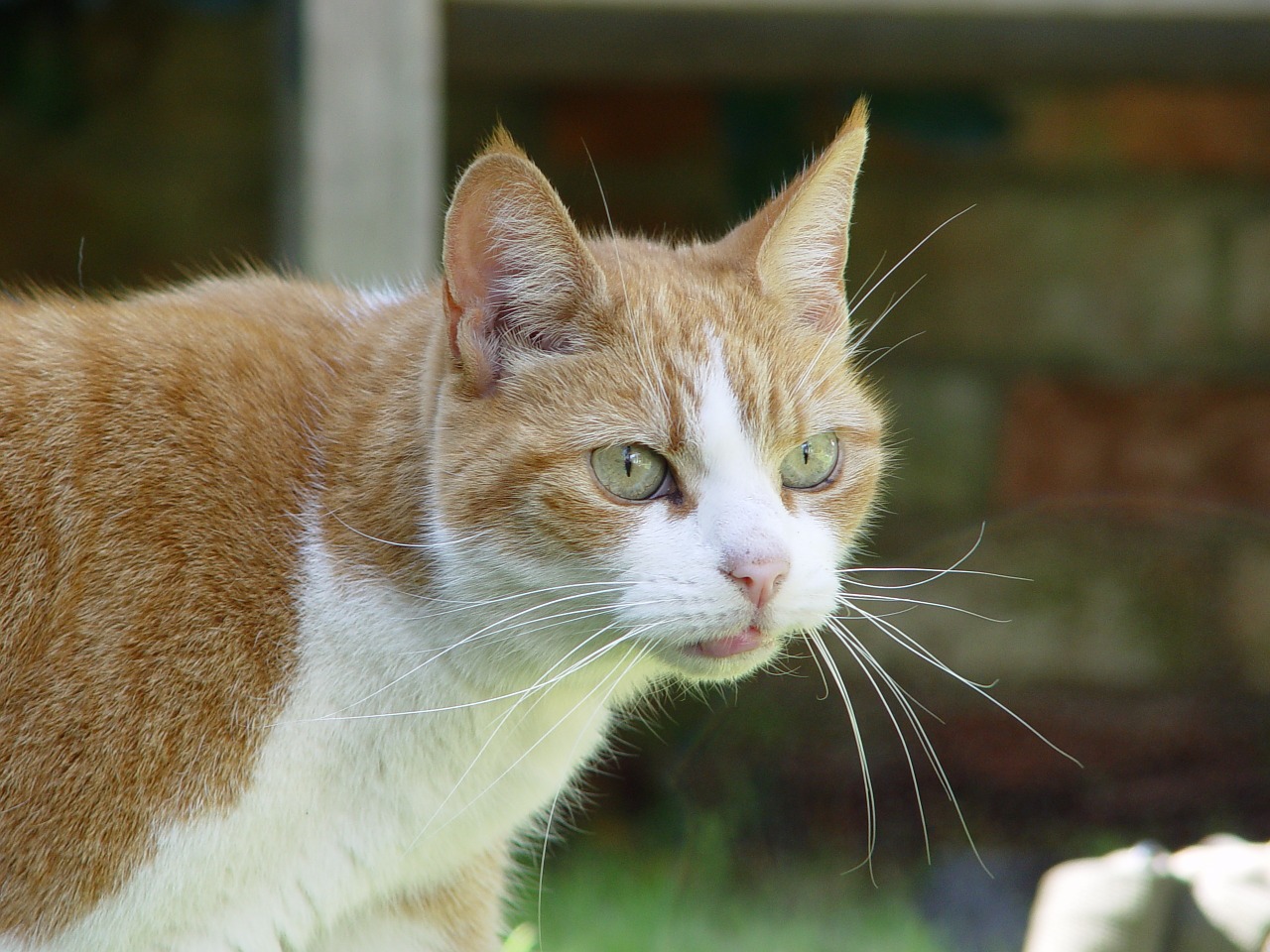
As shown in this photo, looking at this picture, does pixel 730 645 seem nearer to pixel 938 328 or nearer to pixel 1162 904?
pixel 1162 904

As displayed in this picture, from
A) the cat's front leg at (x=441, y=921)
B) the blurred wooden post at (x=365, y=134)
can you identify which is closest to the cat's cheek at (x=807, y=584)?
the cat's front leg at (x=441, y=921)

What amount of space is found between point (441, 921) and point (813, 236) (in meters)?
1.17

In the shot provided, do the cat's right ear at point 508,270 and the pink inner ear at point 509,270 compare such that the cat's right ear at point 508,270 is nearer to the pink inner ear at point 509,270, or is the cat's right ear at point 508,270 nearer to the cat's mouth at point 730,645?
the pink inner ear at point 509,270

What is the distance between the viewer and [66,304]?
206 centimetres

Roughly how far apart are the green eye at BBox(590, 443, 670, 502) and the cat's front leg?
2.46ft

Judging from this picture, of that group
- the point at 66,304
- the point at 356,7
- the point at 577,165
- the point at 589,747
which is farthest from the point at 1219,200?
the point at 66,304

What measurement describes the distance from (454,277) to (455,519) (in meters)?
0.31

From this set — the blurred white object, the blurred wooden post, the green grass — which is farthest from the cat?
the green grass

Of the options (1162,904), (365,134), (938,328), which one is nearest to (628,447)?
(1162,904)

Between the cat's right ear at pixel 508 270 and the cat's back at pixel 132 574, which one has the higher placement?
the cat's right ear at pixel 508 270

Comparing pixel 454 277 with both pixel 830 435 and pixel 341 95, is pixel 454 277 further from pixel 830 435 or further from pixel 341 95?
pixel 341 95

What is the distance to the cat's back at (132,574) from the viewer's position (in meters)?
1.67

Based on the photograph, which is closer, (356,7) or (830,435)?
(830,435)

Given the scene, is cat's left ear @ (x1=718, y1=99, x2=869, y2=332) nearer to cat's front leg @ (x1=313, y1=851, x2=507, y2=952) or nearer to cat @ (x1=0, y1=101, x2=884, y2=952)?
cat @ (x1=0, y1=101, x2=884, y2=952)
